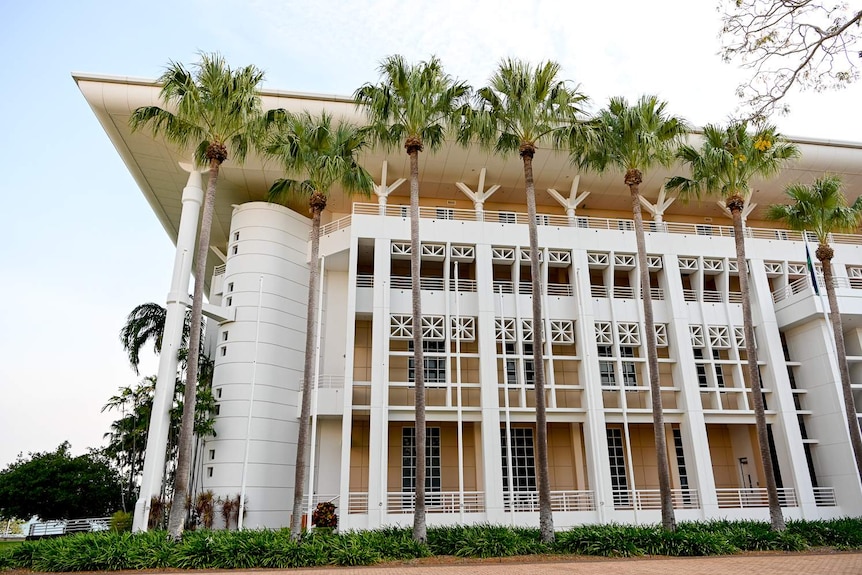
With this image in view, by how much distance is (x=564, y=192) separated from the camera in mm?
27547

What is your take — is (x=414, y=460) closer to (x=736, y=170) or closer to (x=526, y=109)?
(x=526, y=109)

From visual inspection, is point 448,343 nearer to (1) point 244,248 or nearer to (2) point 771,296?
(1) point 244,248

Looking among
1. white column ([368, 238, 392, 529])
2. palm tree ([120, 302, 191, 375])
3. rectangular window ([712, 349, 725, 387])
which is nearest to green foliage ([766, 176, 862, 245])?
rectangular window ([712, 349, 725, 387])

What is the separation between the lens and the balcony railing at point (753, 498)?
21938 mm

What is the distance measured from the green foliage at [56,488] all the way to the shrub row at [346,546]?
50.7 ft

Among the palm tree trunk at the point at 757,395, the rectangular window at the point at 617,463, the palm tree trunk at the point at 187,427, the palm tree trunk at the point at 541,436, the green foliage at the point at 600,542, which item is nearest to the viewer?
the green foliage at the point at 600,542

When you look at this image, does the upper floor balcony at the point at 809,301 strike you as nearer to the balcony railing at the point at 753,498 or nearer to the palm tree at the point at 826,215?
the palm tree at the point at 826,215

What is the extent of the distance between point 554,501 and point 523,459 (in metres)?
2.19

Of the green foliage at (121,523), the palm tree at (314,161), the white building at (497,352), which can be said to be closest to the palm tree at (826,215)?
the white building at (497,352)

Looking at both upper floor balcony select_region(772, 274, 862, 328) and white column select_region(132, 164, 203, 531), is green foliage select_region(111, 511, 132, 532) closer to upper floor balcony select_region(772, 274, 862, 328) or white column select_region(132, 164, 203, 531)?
white column select_region(132, 164, 203, 531)

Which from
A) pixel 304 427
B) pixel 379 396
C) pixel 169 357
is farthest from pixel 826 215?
pixel 169 357

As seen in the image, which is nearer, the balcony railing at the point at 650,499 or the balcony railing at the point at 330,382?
the balcony railing at the point at 650,499

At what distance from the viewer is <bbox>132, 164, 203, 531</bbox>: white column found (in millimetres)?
19156

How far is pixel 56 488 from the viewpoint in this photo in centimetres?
2784
